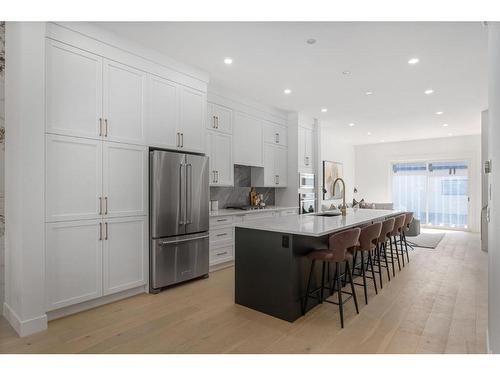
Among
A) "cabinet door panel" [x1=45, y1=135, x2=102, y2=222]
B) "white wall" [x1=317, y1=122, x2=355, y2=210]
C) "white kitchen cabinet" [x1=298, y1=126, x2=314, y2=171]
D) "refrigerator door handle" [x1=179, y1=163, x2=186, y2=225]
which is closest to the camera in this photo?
"cabinet door panel" [x1=45, y1=135, x2=102, y2=222]

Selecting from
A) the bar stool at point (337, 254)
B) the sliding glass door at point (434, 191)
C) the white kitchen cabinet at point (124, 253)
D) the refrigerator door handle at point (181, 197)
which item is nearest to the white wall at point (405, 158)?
the sliding glass door at point (434, 191)

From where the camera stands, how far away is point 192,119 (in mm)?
3912

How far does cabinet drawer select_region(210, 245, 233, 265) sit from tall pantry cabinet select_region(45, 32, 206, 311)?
114cm

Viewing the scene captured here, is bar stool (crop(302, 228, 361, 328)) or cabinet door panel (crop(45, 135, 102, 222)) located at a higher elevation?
cabinet door panel (crop(45, 135, 102, 222))

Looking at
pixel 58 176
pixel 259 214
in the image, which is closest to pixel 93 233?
pixel 58 176

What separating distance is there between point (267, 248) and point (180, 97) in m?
2.26

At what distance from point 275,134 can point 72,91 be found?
3.88m

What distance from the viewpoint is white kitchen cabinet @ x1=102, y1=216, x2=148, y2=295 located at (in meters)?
3.05

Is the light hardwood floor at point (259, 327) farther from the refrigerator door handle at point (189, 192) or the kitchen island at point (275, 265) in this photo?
the refrigerator door handle at point (189, 192)

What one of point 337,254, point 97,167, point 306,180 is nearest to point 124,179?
point 97,167

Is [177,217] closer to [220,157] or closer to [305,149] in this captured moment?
[220,157]

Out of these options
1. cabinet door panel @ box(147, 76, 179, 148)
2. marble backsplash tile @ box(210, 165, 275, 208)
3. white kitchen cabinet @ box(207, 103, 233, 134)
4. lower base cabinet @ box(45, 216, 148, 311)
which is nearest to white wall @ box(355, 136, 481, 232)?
marble backsplash tile @ box(210, 165, 275, 208)

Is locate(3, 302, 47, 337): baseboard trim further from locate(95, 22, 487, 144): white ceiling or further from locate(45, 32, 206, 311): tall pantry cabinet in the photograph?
locate(95, 22, 487, 144): white ceiling
